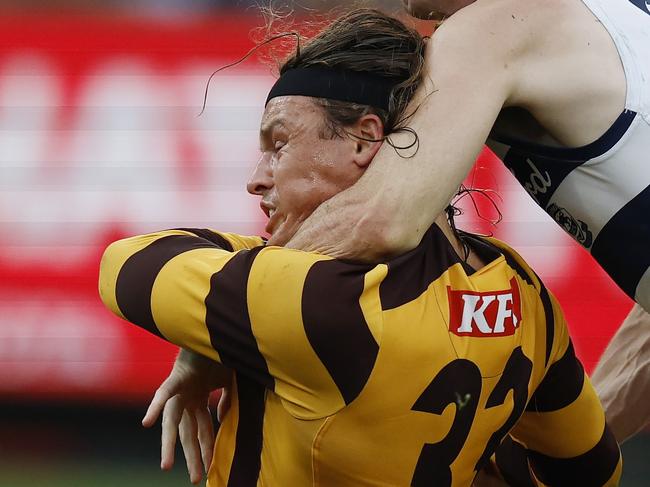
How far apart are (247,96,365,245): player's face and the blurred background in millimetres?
1711

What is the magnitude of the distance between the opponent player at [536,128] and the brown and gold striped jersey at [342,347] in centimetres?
7

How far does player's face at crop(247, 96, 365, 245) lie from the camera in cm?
127

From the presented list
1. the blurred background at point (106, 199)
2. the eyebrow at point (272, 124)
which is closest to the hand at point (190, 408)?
the eyebrow at point (272, 124)

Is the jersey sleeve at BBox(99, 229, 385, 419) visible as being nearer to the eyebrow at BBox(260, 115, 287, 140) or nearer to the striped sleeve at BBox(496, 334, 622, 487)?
the eyebrow at BBox(260, 115, 287, 140)

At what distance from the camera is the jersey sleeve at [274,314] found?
110cm

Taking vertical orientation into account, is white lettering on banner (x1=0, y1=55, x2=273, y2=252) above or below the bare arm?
below

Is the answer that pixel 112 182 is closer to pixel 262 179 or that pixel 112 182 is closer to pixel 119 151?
pixel 119 151

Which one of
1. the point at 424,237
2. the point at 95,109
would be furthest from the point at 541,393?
the point at 95,109

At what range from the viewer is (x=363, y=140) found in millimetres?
1270

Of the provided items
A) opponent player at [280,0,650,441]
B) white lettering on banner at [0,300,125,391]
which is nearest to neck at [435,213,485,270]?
opponent player at [280,0,650,441]

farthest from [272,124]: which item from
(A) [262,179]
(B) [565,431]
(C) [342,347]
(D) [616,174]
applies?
(B) [565,431]

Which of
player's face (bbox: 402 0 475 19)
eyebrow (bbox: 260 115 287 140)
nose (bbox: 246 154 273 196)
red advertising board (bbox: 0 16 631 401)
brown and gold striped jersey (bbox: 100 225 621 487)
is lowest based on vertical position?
red advertising board (bbox: 0 16 631 401)

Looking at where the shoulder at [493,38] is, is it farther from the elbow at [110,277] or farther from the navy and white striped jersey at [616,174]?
the elbow at [110,277]

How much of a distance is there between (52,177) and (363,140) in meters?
2.03
